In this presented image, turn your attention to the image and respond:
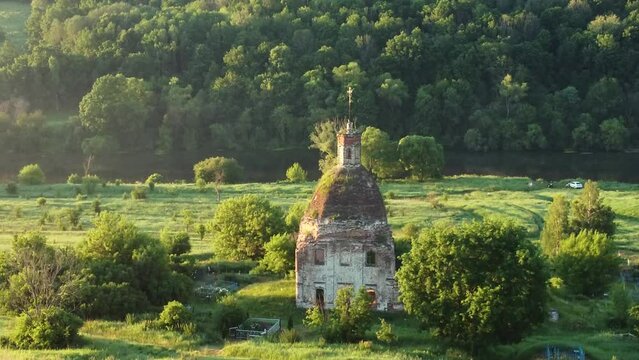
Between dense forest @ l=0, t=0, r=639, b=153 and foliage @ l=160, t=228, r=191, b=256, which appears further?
dense forest @ l=0, t=0, r=639, b=153

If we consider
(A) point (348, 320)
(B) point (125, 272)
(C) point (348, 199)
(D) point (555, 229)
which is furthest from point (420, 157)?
(A) point (348, 320)

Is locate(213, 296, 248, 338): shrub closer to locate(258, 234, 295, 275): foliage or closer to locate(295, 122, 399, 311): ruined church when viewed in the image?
locate(295, 122, 399, 311): ruined church

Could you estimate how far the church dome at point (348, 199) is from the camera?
4284 centimetres

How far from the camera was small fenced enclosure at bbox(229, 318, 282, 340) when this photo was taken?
39.3 meters

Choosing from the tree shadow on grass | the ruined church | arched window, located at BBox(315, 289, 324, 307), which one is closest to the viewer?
the tree shadow on grass

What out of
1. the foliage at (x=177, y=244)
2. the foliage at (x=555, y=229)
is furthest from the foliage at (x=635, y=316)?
the foliage at (x=177, y=244)

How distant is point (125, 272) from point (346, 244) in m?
11.4

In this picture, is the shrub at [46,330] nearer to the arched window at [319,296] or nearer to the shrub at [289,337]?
the shrub at [289,337]

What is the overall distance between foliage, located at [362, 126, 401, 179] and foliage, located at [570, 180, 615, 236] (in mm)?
36724

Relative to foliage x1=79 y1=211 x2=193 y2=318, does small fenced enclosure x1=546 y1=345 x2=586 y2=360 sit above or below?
below

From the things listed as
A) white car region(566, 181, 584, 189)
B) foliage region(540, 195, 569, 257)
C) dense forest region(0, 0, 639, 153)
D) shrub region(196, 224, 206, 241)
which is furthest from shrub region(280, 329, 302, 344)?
dense forest region(0, 0, 639, 153)

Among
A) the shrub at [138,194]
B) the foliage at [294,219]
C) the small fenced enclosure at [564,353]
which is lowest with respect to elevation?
the small fenced enclosure at [564,353]

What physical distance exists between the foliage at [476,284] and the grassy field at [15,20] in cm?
14403

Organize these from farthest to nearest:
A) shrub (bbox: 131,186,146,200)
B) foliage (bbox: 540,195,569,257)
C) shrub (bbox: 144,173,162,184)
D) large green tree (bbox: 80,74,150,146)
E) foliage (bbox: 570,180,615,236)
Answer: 1. large green tree (bbox: 80,74,150,146)
2. shrub (bbox: 144,173,162,184)
3. shrub (bbox: 131,186,146,200)
4. foliage (bbox: 570,180,615,236)
5. foliage (bbox: 540,195,569,257)
